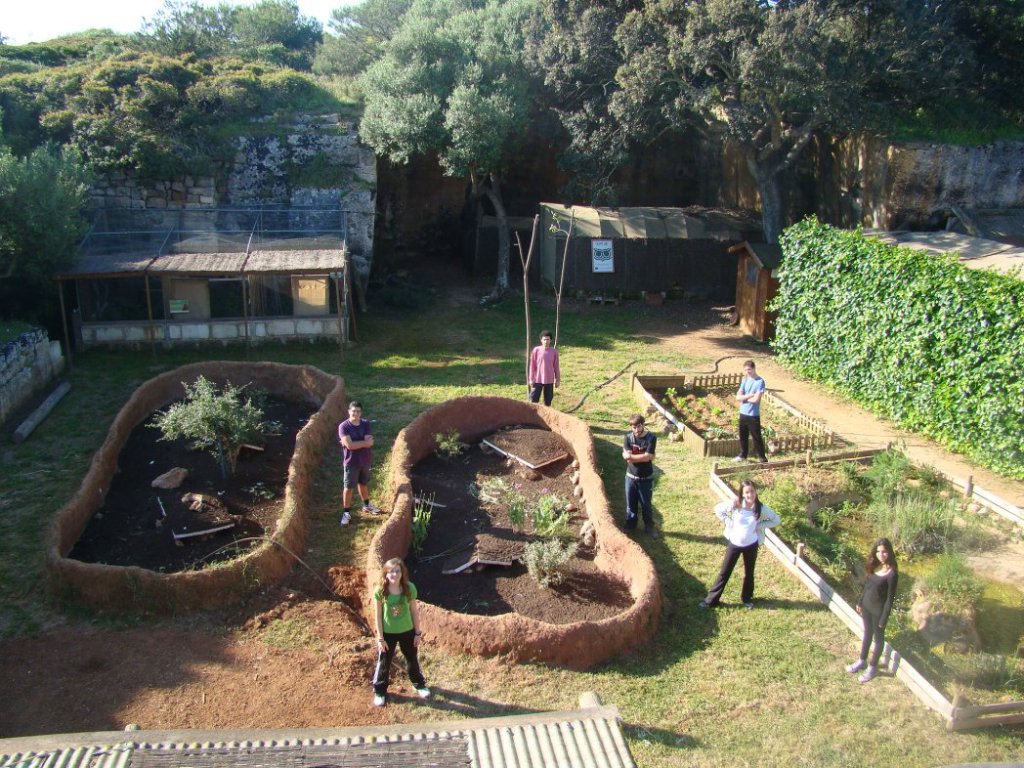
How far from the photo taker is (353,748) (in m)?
4.77

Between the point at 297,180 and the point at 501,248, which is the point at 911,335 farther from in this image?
the point at 297,180

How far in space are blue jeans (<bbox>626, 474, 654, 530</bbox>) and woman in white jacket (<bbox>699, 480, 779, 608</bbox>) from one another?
146 cm

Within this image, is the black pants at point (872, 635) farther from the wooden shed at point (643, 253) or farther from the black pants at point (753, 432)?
the wooden shed at point (643, 253)

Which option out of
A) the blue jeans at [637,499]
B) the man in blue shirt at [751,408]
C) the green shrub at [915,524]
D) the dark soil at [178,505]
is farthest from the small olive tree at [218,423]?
the green shrub at [915,524]

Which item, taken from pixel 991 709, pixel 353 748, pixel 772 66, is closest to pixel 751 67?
pixel 772 66

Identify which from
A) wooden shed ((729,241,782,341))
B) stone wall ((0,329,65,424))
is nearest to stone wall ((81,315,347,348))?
stone wall ((0,329,65,424))

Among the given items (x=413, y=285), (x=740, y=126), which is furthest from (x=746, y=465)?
(x=413, y=285)

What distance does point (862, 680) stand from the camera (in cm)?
728

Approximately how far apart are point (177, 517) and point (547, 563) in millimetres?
4558

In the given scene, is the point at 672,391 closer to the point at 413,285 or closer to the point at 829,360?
the point at 829,360

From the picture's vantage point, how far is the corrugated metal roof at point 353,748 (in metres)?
4.64

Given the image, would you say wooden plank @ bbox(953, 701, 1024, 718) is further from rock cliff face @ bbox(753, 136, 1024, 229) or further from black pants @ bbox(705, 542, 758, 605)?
rock cliff face @ bbox(753, 136, 1024, 229)

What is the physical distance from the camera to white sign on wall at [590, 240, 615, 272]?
2120cm

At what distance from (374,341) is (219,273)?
3445 mm
